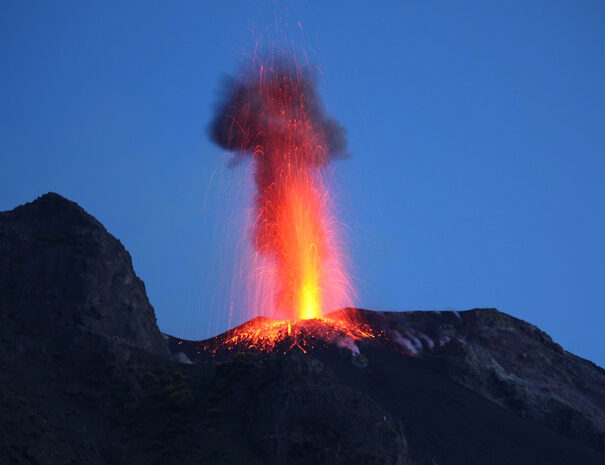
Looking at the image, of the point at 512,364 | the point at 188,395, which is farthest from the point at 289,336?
the point at 512,364

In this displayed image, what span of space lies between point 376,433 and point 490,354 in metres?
47.8

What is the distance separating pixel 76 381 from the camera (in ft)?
167

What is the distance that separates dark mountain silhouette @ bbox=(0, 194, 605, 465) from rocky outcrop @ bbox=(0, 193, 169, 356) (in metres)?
0.12

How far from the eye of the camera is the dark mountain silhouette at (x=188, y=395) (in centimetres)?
4566

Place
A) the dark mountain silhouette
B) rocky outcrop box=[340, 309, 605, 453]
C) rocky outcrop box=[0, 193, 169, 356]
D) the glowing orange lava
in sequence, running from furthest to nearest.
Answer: rocky outcrop box=[340, 309, 605, 453]
the glowing orange lava
rocky outcrop box=[0, 193, 169, 356]
the dark mountain silhouette

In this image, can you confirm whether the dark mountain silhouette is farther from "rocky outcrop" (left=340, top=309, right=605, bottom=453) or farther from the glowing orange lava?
the glowing orange lava

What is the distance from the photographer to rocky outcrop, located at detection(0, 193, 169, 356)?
182 feet

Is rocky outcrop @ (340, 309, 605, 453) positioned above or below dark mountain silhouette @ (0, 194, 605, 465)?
above

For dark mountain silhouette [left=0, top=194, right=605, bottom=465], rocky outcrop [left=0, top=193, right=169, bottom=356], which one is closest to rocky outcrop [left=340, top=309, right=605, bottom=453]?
dark mountain silhouette [left=0, top=194, right=605, bottom=465]

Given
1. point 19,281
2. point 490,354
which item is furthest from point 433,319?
point 19,281

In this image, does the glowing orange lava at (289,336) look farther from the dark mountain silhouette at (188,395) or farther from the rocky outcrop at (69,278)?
the rocky outcrop at (69,278)

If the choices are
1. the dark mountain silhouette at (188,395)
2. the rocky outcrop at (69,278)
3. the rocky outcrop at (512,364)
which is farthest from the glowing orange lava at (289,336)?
the rocky outcrop at (69,278)

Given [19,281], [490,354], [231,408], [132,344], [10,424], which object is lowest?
[10,424]

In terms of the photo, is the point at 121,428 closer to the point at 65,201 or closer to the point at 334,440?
the point at 334,440
